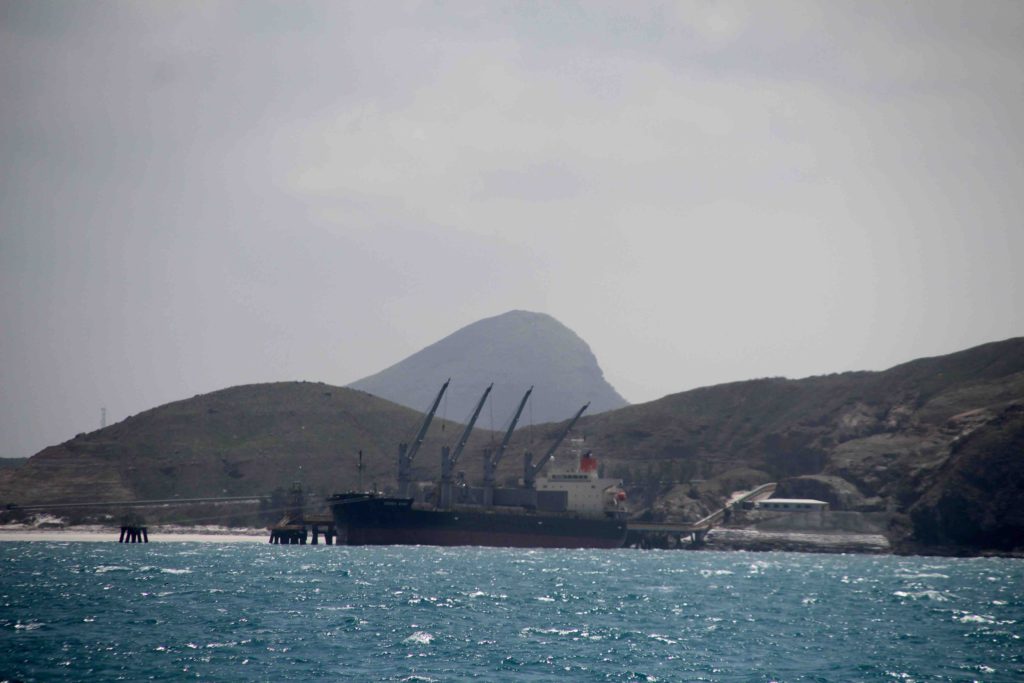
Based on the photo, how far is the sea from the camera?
4334cm

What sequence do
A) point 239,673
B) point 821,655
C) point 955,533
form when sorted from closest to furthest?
point 239,673 → point 821,655 → point 955,533

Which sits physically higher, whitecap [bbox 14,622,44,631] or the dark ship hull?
the dark ship hull

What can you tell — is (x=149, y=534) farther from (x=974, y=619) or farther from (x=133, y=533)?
(x=974, y=619)

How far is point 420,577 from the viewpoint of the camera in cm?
8831

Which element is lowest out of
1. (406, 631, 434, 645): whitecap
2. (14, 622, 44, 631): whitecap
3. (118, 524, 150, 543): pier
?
(406, 631, 434, 645): whitecap

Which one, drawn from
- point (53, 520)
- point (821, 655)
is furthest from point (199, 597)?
point (53, 520)

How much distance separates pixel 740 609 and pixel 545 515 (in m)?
101

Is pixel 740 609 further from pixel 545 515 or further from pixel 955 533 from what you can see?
pixel 545 515

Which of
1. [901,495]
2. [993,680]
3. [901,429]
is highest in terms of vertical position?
[901,429]

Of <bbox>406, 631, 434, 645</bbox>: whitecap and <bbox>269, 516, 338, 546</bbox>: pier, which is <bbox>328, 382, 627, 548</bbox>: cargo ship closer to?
<bbox>269, 516, 338, 546</bbox>: pier

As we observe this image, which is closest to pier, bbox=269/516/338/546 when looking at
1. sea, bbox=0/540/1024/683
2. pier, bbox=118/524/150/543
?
pier, bbox=118/524/150/543

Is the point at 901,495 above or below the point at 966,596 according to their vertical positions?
above

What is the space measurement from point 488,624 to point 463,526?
103m

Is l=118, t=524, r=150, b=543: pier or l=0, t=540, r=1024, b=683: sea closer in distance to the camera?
l=0, t=540, r=1024, b=683: sea
